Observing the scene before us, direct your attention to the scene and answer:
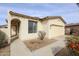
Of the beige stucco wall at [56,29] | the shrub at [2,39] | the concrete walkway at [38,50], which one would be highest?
the beige stucco wall at [56,29]

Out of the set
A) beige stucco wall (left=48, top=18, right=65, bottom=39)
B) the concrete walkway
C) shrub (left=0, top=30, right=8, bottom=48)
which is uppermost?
beige stucco wall (left=48, top=18, right=65, bottom=39)

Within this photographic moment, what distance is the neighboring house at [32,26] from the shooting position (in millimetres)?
2490

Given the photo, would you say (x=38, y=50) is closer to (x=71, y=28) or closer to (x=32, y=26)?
(x=32, y=26)

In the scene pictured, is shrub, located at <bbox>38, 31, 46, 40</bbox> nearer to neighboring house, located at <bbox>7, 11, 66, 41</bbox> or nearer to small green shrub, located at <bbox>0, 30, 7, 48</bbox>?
neighboring house, located at <bbox>7, 11, 66, 41</bbox>

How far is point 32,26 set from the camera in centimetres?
256

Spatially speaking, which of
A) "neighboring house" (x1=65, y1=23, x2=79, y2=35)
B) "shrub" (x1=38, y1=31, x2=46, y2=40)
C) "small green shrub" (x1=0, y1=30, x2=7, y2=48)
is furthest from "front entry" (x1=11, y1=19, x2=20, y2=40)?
"neighboring house" (x1=65, y1=23, x2=79, y2=35)

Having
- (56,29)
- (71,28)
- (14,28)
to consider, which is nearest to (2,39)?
(14,28)

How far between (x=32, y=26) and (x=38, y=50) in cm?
37

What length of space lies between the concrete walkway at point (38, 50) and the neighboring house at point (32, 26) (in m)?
0.09

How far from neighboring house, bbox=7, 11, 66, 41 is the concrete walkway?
3.6 inches

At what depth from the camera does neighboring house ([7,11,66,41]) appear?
2.49 metres

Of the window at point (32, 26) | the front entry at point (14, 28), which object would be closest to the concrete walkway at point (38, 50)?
the front entry at point (14, 28)

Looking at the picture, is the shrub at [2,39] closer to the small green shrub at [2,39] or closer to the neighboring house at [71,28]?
the small green shrub at [2,39]

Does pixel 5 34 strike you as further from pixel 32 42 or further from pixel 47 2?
pixel 47 2
